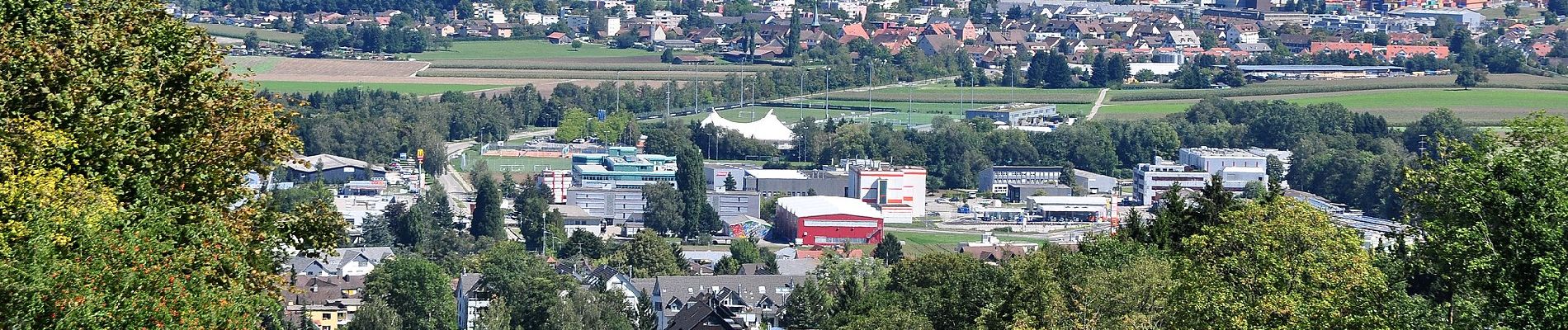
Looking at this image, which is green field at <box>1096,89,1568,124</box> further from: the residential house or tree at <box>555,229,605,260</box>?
tree at <box>555,229,605,260</box>

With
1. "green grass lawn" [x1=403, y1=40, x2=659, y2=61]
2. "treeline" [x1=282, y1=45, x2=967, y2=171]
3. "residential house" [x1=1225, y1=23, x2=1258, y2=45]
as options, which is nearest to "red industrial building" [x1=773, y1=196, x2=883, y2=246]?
"treeline" [x1=282, y1=45, x2=967, y2=171]

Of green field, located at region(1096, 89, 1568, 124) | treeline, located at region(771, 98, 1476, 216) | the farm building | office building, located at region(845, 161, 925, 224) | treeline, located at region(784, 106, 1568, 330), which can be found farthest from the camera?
green field, located at region(1096, 89, 1568, 124)

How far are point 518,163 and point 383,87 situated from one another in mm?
17728

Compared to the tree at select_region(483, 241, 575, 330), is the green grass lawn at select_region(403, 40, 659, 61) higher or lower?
higher

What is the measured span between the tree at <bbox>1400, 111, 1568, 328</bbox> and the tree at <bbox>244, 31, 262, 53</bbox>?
235ft

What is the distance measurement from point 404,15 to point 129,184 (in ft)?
274

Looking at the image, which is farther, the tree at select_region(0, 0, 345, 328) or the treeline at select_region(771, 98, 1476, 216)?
the treeline at select_region(771, 98, 1476, 216)

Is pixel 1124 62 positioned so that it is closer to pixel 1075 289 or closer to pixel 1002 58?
pixel 1002 58

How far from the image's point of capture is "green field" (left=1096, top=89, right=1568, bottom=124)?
5947 centimetres

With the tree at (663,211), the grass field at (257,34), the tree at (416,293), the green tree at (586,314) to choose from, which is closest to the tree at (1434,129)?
the tree at (663,211)

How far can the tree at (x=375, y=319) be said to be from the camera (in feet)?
78.3

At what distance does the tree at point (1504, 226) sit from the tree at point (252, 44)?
7160cm

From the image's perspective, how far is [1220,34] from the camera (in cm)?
8931

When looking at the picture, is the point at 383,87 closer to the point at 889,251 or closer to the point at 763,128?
the point at 763,128
